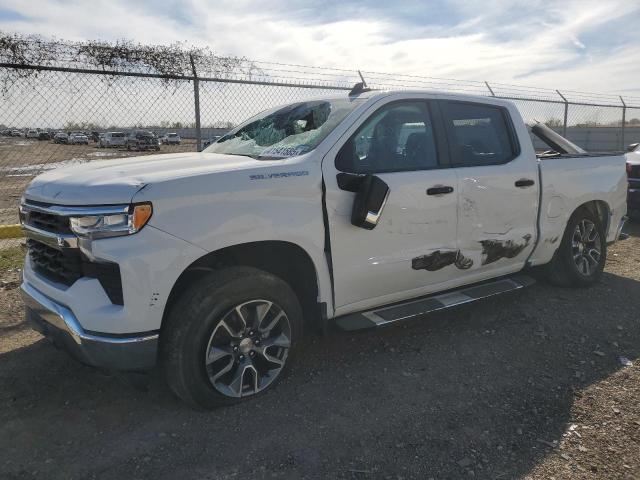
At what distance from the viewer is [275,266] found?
3428 mm

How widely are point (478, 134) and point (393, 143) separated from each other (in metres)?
0.98

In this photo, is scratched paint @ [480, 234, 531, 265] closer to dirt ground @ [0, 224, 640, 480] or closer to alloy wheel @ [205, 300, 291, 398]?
dirt ground @ [0, 224, 640, 480]

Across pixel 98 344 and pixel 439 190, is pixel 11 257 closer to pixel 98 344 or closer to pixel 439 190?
pixel 98 344

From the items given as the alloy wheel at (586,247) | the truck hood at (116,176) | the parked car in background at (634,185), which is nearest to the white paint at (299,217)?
the truck hood at (116,176)

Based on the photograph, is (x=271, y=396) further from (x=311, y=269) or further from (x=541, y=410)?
(x=541, y=410)

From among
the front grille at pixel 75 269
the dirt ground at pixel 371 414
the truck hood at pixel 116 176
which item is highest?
the truck hood at pixel 116 176

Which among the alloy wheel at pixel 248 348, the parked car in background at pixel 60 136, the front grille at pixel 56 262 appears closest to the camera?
the front grille at pixel 56 262

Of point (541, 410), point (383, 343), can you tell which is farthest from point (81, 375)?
point (541, 410)

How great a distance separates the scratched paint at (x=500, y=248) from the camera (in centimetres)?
415

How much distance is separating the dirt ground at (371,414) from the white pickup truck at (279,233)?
33 cm

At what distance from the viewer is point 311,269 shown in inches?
130

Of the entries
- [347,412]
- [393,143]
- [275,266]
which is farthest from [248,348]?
[393,143]

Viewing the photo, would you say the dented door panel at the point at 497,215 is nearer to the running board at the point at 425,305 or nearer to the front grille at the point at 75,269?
the running board at the point at 425,305

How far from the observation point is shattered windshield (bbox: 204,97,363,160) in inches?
135
